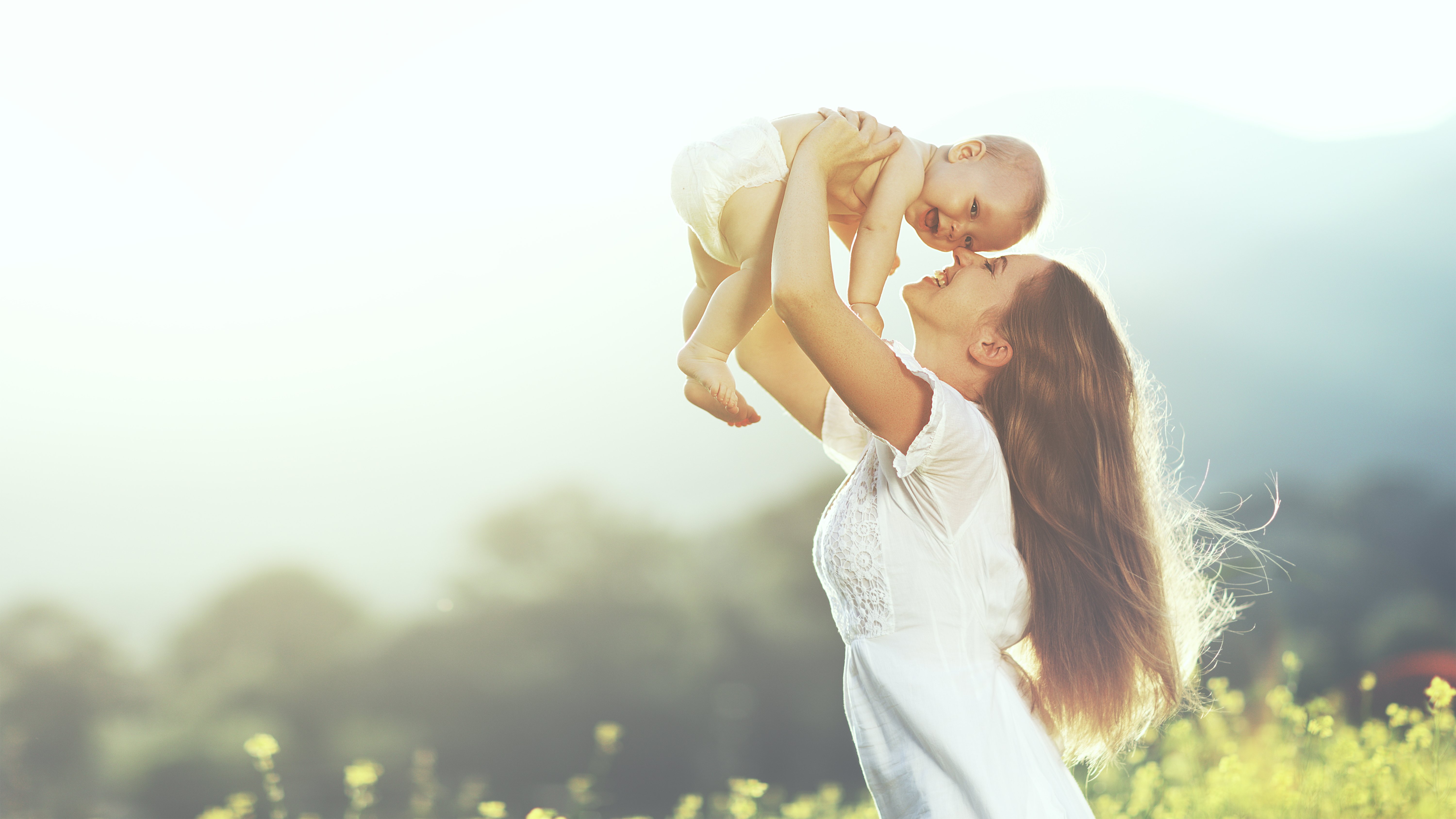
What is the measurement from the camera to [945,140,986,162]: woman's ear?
7.14ft

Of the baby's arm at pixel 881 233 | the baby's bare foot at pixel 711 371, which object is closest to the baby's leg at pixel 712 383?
the baby's bare foot at pixel 711 371

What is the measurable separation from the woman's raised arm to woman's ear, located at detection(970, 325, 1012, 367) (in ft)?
0.98

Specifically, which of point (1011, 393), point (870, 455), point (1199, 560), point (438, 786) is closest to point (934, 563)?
point (870, 455)

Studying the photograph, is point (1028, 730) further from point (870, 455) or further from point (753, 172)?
point (753, 172)

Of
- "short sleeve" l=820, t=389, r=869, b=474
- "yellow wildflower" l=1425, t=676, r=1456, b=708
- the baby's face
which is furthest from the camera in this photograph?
"yellow wildflower" l=1425, t=676, r=1456, b=708

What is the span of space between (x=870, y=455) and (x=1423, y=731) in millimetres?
2645

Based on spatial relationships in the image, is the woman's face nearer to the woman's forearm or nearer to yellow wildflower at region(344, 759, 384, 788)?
the woman's forearm

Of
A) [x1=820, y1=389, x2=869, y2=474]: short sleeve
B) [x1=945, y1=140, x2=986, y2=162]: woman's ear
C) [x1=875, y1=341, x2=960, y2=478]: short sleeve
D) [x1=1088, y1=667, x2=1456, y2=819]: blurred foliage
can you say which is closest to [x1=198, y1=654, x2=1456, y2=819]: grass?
[x1=1088, y1=667, x2=1456, y2=819]: blurred foliage

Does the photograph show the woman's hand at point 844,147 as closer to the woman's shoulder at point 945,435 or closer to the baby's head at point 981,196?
the baby's head at point 981,196

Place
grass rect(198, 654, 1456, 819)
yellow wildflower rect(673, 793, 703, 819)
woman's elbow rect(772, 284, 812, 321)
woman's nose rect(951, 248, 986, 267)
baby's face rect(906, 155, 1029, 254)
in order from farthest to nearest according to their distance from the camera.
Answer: yellow wildflower rect(673, 793, 703, 819), grass rect(198, 654, 1456, 819), baby's face rect(906, 155, 1029, 254), woman's nose rect(951, 248, 986, 267), woman's elbow rect(772, 284, 812, 321)

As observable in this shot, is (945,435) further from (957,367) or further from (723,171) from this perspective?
(723,171)

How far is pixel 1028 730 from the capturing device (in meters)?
1.68

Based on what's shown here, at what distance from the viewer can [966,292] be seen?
1858 mm

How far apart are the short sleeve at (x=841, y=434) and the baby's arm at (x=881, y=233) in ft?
1.14
